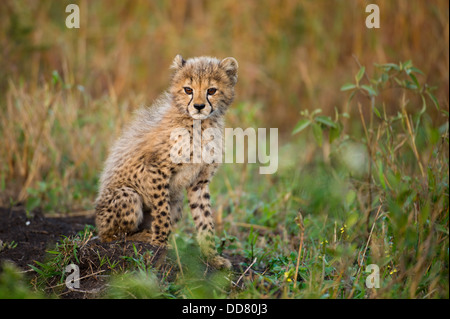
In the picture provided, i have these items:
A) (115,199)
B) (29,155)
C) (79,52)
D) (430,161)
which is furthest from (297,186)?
(79,52)

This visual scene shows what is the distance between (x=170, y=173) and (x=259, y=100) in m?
4.43

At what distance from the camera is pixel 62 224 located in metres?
4.48

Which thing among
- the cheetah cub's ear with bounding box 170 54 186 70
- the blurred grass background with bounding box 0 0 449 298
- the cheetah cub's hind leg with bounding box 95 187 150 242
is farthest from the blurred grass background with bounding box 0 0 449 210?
the cheetah cub's ear with bounding box 170 54 186 70

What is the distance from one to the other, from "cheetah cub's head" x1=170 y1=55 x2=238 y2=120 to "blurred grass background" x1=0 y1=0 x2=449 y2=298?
0.99 metres

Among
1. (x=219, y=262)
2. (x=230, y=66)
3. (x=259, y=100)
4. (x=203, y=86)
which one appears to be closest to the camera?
(x=219, y=262)

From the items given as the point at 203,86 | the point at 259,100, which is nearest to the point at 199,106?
the point at 203,86

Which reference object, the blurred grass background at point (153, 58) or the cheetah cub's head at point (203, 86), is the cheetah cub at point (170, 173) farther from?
the blurred grass background at point (153, 58)

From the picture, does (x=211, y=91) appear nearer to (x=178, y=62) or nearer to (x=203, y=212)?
(x=178, y=62)

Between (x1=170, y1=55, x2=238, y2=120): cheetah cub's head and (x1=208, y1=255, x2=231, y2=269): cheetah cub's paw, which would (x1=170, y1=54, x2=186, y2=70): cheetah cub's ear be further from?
(x1=208, y1=255, x2=231, y2=269): cheetah cub's paw

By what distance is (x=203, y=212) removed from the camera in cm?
395

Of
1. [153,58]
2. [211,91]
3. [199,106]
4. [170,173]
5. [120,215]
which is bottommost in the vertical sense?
[120,215]

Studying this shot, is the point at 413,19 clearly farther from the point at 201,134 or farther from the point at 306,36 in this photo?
the point at 201,134
